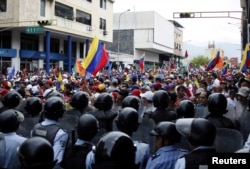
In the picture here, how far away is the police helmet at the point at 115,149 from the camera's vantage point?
273cm

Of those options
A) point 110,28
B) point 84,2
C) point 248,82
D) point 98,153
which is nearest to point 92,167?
point 98,153

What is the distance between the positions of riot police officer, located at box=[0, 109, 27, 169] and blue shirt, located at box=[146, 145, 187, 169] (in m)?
1.39

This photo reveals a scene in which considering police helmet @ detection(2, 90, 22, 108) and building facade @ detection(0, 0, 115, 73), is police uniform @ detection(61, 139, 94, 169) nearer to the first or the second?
police helmet @ detection(2, 90, 22, 108)

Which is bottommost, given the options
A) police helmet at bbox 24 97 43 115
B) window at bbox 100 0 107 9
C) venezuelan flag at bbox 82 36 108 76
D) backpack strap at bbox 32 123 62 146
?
backpack strap at bbox 32 123 62 146

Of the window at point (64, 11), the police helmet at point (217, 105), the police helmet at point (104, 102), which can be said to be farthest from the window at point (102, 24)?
the police helmet at point (217, 105)

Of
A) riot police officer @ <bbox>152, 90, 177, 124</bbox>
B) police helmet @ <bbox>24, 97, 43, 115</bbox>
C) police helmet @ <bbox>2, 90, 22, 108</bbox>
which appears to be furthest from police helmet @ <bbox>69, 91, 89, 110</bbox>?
riot police officer @ <bbox>152, 90, 177, 124</bbox>

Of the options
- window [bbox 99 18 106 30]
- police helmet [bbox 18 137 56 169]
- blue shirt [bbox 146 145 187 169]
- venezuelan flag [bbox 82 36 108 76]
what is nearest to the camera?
police helmet [bbox 18 137 56 169]

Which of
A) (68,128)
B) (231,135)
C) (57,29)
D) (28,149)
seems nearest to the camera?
(28,149)

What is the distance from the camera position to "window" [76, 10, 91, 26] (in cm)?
3597

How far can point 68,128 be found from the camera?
17.6 ft

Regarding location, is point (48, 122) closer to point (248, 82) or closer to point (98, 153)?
point (98, 153)

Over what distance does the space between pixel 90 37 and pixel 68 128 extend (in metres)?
33.3

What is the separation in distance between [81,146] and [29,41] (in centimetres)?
3066

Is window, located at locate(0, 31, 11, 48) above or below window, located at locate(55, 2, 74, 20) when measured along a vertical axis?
below
